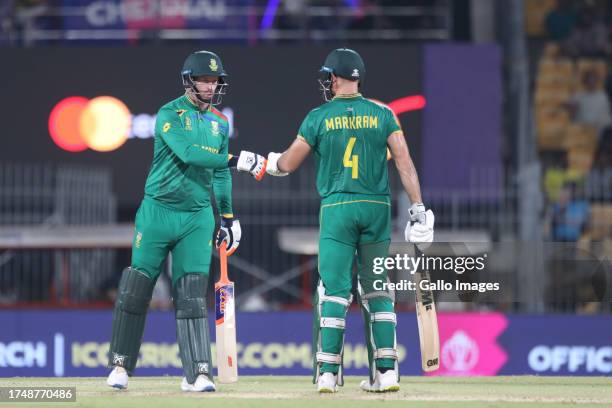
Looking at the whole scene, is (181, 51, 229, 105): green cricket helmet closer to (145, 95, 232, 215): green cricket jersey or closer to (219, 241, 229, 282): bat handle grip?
(145, 95, 232, 215): green cricket jersey

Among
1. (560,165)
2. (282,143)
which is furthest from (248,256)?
(560,165)

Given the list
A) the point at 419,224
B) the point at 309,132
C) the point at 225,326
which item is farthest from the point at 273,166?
the point at 225,326

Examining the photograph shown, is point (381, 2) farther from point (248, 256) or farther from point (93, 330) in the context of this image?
point (93, 330)

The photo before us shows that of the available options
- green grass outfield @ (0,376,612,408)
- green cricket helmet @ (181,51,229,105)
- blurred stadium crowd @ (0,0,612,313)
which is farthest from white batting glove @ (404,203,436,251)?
blurred stadium crowd @ (0,0,612,313)

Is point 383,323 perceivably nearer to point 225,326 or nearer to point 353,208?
point 353,208

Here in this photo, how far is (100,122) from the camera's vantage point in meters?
21.2

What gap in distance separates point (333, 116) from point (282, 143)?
11417 millimetres

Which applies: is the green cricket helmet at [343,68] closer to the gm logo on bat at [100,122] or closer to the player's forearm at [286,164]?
the player's forearm at [286,164]

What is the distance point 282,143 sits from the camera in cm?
2112

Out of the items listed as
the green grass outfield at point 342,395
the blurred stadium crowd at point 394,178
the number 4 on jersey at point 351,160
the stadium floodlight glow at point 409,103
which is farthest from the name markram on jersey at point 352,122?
the stadium floodlight glow at point 409,103

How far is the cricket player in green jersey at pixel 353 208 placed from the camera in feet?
31.8

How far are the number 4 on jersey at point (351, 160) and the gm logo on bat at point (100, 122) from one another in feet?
37.3

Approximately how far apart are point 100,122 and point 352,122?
12.0m

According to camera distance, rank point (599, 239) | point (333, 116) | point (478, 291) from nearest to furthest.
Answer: point (333, 116)
point (478, 291)
point (599, 239)
